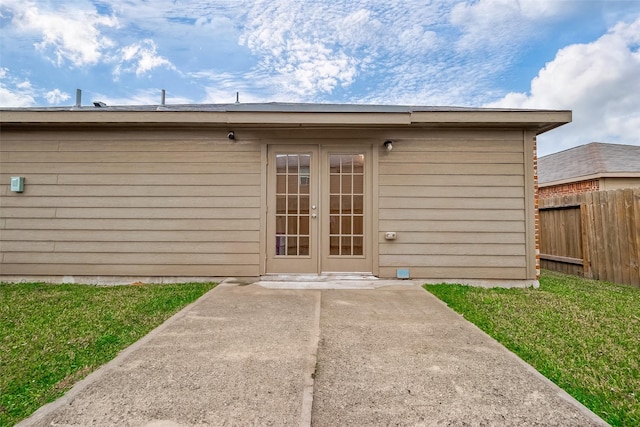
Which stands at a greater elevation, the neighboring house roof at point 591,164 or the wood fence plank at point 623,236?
the neighboring house roof at point 591,164

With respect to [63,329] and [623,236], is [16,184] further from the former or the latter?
[623,236]

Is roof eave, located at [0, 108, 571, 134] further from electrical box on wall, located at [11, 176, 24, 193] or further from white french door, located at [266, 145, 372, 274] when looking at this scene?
electrical box on wall, located at [11, 176, 24, 193]

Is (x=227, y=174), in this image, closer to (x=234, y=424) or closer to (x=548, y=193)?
(x=234, y=424)

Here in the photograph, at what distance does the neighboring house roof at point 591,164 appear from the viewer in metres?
7.81

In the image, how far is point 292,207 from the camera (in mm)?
4473

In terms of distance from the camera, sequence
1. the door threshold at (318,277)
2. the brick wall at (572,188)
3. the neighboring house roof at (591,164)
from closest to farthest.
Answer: the door threshold at (318,277) < the neighboring house roof at (591,164) < the brick wall at (572,188)

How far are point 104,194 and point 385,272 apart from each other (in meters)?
4.19

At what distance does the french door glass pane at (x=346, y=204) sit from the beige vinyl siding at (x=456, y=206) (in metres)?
0.31

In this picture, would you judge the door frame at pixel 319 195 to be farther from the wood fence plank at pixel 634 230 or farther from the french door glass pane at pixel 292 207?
the wood fence plank at pixel 634 230

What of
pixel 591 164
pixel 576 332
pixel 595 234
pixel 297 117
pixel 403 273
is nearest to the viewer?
pixel 576 332

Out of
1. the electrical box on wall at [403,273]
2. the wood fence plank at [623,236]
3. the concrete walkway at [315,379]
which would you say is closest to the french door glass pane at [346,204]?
the electrical box on wall at [403,273]

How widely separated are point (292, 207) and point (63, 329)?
2788mm

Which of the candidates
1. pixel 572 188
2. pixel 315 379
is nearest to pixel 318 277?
pixel 315 379

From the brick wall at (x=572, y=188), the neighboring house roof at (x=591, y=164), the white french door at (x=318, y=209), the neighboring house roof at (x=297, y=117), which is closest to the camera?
the neighboring house roof at (x=297, y=117)
